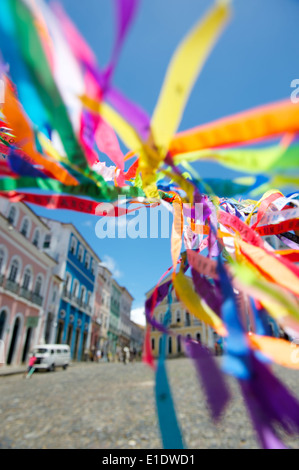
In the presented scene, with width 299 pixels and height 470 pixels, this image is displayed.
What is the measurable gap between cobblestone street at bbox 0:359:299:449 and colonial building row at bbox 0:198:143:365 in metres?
2.35

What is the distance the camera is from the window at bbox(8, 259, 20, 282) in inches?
536

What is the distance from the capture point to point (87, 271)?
2377 centimetres

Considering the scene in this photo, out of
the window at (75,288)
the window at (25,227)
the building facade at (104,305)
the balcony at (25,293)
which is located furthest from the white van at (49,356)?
the building facade at (104,305)

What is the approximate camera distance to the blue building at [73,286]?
63.6 feet

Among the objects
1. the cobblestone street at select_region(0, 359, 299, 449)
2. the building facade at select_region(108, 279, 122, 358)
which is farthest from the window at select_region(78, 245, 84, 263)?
the building facade at select_region(108, 279, 122, 358)

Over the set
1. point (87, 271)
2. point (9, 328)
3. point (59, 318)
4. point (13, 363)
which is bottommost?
point (13, 363)

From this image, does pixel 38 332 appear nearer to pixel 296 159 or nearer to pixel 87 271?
pixel 87 271

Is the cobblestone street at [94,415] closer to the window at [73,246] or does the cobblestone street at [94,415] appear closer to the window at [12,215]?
the window at [12,215]

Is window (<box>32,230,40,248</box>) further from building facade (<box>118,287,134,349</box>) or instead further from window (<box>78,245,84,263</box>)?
building facade (<box>118,287,134,349</box>)

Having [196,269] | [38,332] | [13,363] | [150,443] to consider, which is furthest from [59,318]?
[196,269]

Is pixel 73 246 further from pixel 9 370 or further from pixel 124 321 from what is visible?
pixel 124 321

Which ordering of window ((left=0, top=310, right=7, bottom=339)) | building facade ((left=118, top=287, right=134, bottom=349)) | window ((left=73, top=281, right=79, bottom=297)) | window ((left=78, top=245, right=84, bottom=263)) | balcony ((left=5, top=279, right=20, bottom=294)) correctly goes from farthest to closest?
building facade ((left=118, top=287, right=134, bottom=349))
window ((left=78, top=245, right=84, bottom=263))
window ((left=73, top=281, right=79, bottom=297))
balcony ((left=5, top=279, right=20, bottom=294))
window ((left=0, top=310, right=7, bottom=339))

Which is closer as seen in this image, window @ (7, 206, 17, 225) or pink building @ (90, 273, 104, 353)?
window @ (7, 206, 17, 225)

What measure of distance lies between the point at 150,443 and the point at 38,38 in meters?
15.6
